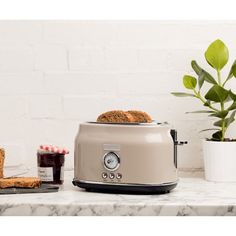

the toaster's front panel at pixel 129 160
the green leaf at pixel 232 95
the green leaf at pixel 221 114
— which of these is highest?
the green leaf at pixel 232 95

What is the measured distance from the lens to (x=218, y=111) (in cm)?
228

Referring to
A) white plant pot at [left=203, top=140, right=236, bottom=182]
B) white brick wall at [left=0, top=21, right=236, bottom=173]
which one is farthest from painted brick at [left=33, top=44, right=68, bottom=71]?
white plant pot at [left=203, top=140, right=236, bottom=182]

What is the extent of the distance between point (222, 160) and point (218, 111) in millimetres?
171

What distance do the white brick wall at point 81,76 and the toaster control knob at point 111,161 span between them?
483 mm

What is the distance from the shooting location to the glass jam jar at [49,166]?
2.12 meters

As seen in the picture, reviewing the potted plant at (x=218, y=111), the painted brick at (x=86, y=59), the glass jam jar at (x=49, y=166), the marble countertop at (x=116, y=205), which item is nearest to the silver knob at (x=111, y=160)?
the marble countertop at (x=116, y=205)

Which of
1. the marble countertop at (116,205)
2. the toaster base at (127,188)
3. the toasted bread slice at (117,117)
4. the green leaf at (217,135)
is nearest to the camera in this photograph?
the marble countertop at (116,205)

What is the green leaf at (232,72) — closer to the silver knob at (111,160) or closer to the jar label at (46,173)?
the silver knob at (111,160)

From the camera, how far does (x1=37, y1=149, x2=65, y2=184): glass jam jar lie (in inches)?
83.5

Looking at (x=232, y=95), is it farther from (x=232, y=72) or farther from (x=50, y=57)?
(x=50, y=57)

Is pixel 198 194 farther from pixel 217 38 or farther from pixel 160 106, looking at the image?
pixel 217 38

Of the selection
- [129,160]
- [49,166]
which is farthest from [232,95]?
[49,166]

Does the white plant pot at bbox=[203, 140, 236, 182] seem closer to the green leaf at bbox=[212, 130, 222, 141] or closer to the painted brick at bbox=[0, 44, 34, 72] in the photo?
the green leaf at bbox=[212, 130, 222, 141]

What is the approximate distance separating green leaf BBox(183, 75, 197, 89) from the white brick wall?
13 cm
